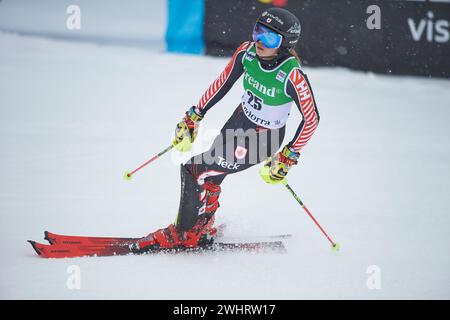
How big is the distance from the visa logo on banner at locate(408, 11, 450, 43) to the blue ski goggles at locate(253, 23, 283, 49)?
565 cm

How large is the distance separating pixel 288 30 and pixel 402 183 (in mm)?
3048

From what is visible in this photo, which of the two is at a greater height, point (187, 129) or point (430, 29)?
point (430, 29)

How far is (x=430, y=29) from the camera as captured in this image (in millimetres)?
8984

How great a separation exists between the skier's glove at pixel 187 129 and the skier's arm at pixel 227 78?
0.07m

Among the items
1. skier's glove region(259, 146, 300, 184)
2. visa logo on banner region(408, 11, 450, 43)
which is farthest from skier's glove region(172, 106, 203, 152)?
visa logo on banner region(408, 11, 450, 43)

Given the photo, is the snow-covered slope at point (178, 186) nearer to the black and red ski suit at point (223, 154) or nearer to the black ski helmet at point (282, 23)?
the black and red ski suit at point (223, 154)

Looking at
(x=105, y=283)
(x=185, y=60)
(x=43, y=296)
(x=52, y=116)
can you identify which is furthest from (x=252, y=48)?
(x=185, y=60)

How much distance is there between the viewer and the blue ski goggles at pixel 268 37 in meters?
4.04

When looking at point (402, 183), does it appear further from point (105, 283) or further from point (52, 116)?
point (52, 116)

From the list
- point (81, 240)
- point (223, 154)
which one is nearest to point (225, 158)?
point (223, 154)

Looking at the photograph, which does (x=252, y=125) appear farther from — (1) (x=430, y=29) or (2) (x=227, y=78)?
(1) (x=430, y=29)

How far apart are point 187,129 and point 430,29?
234 inches

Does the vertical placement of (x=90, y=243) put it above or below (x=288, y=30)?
below

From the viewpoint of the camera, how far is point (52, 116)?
7.30 metres
